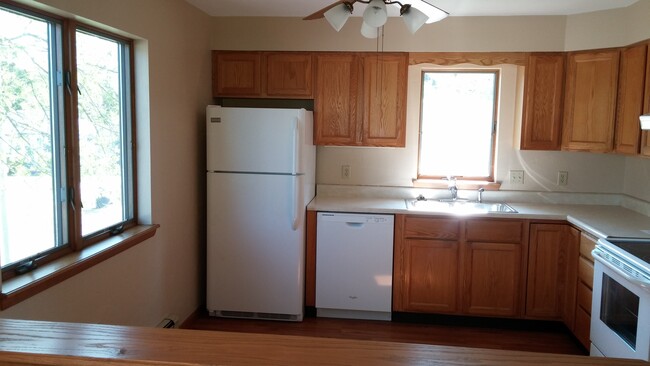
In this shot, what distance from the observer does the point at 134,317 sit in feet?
8.84

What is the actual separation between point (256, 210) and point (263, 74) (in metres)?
1.09

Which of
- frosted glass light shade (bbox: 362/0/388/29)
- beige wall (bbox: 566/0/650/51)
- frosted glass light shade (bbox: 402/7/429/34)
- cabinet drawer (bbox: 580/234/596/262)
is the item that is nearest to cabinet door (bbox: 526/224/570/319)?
cabinet drawer (bbox: 580/234/596/262)

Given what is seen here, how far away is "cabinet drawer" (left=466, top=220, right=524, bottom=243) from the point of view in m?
3.39

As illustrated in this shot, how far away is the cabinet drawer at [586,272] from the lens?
295 centimetres

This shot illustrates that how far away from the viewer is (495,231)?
341 centimetres

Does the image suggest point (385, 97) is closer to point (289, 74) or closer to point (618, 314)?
point (289, 74)

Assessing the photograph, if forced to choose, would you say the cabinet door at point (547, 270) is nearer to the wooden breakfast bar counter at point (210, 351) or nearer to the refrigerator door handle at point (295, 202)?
the refrigerator door handle at point (295, 202)

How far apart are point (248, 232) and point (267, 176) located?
17.3 inches

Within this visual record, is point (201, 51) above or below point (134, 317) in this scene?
above

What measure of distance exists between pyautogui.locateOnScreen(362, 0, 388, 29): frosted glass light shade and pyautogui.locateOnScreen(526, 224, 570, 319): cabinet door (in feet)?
6.67

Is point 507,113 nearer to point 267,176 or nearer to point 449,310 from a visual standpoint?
point 449,310

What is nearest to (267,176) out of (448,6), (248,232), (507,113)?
(248,232)

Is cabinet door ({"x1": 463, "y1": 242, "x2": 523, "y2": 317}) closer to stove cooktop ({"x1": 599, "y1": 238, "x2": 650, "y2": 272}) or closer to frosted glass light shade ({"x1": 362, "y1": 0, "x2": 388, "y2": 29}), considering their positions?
stove cooktop ({"x1": 599, "y1": 238, "x2": 650, "y2": 272})

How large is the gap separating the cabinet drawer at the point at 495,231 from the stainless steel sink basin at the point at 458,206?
0.10 meters
